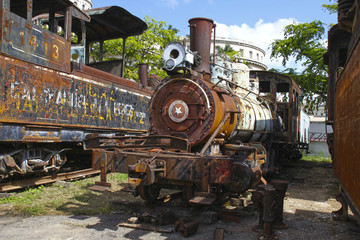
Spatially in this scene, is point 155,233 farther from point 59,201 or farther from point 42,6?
point 42,6

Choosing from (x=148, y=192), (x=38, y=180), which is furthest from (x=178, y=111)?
(x=38, y=180)

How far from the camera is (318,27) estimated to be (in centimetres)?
1567

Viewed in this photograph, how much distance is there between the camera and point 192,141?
16.7ft

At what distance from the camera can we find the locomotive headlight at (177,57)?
508 cm

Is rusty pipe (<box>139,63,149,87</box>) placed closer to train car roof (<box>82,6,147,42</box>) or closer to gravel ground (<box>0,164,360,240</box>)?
train car roof (<box>82,6,147,42</box>)

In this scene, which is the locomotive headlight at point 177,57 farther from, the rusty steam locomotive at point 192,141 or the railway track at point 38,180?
the railway track at point 38,180

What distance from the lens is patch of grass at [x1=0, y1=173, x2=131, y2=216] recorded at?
202 inches

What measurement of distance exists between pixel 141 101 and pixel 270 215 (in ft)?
20.9

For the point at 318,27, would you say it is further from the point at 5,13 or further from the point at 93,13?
the point at 5,13

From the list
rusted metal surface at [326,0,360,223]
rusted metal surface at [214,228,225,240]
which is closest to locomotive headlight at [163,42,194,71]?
rusted metal surface at [326,0,360,223]

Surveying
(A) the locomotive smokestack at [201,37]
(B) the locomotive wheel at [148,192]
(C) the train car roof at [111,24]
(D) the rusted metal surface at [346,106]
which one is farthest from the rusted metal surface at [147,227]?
(C) the train car roof at [111,24]

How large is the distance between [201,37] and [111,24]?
5049 mm

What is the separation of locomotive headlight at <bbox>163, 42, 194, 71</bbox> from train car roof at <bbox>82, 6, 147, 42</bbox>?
4476mm

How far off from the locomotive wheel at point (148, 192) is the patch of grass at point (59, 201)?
717 millimetres
